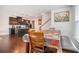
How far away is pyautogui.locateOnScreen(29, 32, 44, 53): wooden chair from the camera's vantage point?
1545 millimetres

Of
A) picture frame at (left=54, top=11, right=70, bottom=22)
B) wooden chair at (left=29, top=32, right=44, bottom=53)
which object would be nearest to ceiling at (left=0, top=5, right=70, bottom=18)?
picture frame at (left=54, top=11, right=70, bottom=22)

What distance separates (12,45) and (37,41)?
14.0 inches

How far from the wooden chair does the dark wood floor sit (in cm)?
13

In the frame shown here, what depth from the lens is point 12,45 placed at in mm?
1509

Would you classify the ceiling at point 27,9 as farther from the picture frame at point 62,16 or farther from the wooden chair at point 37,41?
the wooden chair at point 37,41

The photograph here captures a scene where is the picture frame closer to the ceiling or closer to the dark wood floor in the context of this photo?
the ceiling

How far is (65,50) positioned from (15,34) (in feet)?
2.41

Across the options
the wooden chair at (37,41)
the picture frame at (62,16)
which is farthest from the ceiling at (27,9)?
the wooden chair at (37,41)

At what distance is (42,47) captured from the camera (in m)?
1.56
